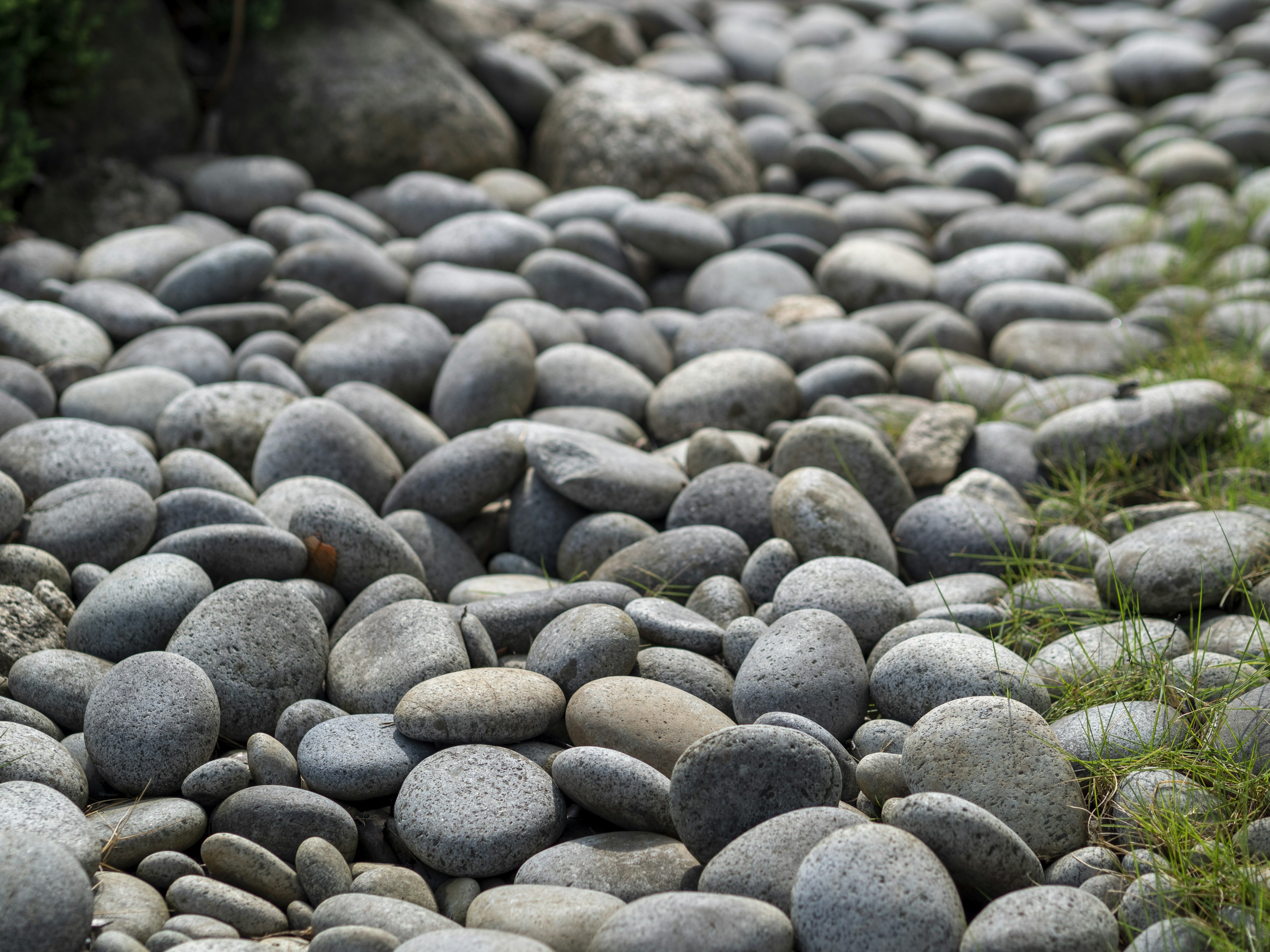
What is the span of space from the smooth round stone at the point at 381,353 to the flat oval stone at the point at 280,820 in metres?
2.09

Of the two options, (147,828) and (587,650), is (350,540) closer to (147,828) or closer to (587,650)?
(587,650)

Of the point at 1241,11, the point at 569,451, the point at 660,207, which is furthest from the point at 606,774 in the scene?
the point at 1241,11

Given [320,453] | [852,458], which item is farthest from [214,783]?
[852,458]

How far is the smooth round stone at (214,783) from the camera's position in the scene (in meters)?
2.14

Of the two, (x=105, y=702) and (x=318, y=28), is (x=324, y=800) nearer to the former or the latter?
(x=105, y=702)

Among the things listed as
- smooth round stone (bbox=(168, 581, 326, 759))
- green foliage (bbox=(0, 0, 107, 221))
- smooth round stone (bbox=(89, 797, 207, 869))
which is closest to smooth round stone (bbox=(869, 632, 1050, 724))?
smooth round stone (bbox=(168, 581, 326, 759))

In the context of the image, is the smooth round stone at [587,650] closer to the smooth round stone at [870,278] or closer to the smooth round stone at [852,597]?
the smooth round stone at [852,597]

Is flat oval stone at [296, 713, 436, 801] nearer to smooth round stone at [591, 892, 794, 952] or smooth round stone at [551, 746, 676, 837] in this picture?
smooth round stone at [551, 746, 676, 837]

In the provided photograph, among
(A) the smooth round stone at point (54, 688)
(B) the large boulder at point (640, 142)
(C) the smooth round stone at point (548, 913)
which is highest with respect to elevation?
(B) the large boulder at point (640, 142)

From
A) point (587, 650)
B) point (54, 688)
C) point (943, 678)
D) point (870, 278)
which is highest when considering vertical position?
point (870, 278)

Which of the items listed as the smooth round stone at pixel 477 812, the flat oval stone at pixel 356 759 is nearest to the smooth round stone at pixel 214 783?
the flat oval stone at pixel 356 759

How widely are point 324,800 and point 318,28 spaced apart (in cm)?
504

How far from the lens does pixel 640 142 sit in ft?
19.0

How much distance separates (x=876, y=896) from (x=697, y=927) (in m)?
0.32
